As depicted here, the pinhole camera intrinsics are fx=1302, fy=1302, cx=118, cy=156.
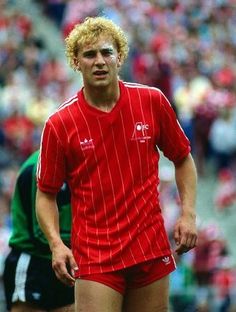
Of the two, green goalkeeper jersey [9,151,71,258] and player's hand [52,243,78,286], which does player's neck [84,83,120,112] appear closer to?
player's hand [52,243,78,286]

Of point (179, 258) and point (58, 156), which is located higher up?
point (58, 156)

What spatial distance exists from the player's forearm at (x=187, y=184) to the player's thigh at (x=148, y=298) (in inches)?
14.4

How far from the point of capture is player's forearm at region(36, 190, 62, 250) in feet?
20.8

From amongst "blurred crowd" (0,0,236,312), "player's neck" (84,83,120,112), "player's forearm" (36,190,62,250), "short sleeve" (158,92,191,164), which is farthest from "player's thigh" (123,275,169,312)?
"blurred crowd" (0,0,236,312)

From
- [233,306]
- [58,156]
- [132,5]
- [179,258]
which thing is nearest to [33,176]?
[58,156]

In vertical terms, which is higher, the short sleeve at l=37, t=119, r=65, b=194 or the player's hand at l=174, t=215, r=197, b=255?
the short sleeve at l=37, t=119, r=65, b=194

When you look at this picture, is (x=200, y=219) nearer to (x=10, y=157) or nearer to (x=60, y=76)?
(x=10, y=157)

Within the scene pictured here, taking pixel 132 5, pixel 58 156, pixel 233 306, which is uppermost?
pixel 132 5

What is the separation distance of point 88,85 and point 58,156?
15.1 inches

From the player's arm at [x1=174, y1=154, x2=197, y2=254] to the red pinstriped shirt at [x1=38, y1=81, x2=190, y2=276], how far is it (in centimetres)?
13

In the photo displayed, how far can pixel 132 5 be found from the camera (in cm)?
1950

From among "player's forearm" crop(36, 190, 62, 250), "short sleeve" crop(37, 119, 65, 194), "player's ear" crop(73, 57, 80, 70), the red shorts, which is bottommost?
the red shorts

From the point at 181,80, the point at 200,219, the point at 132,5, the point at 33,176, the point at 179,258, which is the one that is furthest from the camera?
the point at 132,5

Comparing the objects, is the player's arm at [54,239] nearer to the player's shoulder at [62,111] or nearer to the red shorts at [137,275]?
the red shorts at [137,275]
